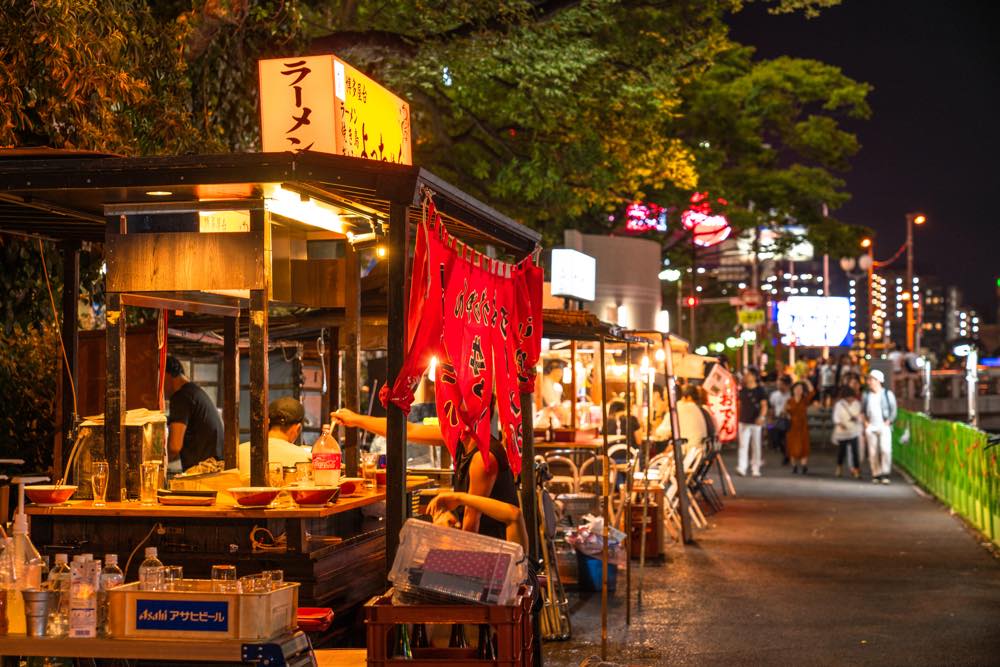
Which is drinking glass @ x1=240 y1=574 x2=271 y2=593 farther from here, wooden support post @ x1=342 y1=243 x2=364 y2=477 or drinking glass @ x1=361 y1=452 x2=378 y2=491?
wooden support post @ x1=342 y1=243 x2=364 y2=477

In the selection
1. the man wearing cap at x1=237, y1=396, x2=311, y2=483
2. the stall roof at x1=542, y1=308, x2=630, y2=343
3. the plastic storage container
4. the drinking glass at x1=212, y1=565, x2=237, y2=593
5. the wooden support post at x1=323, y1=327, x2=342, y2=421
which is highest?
the stall roof at x1=542, y1=308, x2=630, y2=343

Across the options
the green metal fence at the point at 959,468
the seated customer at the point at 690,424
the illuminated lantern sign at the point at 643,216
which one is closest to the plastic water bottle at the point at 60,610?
the green metal fence at the point at 959,468

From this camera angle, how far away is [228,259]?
297 inches

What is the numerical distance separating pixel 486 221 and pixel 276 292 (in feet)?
6.93

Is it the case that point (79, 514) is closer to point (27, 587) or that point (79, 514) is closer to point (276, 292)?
point (27, 587)

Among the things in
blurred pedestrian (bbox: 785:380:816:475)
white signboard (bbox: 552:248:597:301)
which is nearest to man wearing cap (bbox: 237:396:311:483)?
white signboard (bbox: 552:248:597:301)

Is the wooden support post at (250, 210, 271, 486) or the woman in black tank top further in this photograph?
the wooden support post at (250, 210, 271, 486)

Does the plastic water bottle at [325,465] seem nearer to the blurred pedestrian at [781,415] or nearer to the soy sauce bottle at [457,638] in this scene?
the soy sauce bottle at [457,638]

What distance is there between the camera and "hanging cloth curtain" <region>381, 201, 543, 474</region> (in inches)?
256

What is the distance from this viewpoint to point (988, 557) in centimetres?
1491

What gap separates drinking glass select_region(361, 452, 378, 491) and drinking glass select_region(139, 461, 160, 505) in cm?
176

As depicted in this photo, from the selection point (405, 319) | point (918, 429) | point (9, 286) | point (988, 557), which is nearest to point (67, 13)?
point (9, 286)

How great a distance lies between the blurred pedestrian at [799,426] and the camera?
93.4 feet

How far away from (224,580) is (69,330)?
178 inches
